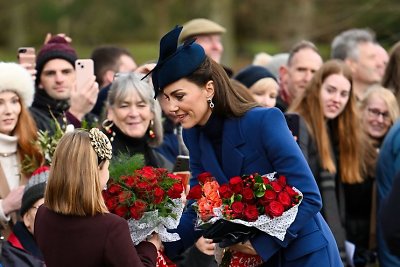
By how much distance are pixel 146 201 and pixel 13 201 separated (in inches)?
71.0

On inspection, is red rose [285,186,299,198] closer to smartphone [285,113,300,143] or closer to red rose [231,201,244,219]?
red rose [231,201,244,219]

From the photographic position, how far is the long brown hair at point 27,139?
629 cm

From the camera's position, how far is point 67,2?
28406mm

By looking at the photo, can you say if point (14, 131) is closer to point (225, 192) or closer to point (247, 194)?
point (225, 192)

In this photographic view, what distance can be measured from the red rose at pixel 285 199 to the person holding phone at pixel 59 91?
2.94 m

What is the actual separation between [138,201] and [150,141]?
199cm

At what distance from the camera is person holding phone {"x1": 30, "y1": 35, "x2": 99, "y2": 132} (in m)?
6.88

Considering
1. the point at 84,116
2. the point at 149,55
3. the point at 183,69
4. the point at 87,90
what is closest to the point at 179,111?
the point at 183,69

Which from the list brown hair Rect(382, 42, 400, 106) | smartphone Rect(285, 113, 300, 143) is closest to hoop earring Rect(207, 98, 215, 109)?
smartphone Rect(285, 113, 300, 143)

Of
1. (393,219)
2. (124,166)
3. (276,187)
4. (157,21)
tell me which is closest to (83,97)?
(124,166)

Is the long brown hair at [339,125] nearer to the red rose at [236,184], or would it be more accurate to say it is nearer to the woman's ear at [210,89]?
the woman's ear at [210,89]

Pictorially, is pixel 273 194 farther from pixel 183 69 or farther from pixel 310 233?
pixel 183 69

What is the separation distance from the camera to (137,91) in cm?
640

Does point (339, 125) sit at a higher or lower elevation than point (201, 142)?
lower
